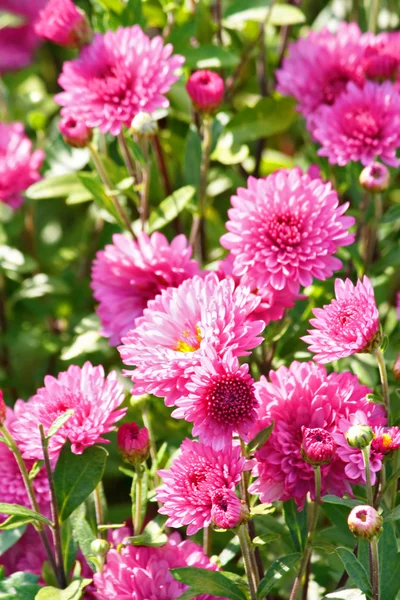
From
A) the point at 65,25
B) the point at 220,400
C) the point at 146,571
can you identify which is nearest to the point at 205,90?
the point at 65,25

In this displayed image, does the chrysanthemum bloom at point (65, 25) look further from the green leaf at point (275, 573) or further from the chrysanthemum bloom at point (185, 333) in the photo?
the green leaf at point (275, 573)

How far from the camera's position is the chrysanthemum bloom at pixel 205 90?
1.13 metres

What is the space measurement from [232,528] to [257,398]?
15 centimetres

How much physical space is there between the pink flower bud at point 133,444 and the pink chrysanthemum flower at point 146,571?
0.37ft

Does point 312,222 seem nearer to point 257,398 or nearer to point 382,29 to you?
point 257,398

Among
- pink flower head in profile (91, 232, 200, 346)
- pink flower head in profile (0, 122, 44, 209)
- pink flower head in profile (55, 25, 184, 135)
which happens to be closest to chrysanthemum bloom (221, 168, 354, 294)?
pink flower head in profile (91, 232, 200, 346)

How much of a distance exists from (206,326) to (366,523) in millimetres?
248

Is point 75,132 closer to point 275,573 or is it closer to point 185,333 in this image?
point 185,333

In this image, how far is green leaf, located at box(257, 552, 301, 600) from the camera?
0.88 metres

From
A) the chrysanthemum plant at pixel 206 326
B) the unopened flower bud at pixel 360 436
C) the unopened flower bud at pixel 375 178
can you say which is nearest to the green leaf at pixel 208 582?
the chrysanthemum plant at pixel 206 326

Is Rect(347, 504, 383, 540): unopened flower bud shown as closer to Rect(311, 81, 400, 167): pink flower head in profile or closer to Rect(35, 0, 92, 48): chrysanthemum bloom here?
Rect(311, 81, 400, 167): pink flower head in profile

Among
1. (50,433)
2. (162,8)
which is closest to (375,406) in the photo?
(50,433)

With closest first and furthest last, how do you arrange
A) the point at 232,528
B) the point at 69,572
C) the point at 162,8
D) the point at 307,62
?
the point at 232,528, the point at 69,572, the point at 307,62, the point at 162,8

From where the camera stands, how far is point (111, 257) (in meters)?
1.14
